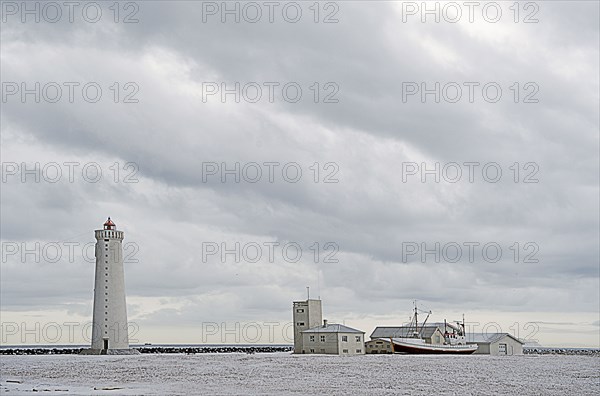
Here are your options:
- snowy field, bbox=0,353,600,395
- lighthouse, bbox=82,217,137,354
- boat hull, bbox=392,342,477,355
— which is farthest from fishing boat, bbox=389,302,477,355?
snowy field, bbox=0,353,600,395

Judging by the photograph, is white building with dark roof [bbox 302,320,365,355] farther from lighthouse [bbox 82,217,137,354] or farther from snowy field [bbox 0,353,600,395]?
snowy field [bbox 0,353,600,395]

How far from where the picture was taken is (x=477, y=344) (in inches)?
4582

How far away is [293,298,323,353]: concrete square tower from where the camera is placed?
9506 centimetres

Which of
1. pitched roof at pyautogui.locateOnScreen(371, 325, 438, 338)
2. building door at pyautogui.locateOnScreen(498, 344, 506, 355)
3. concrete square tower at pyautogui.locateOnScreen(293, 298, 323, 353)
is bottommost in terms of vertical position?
building door at pyautogui.locateOnScreen(498, 344, 506, 355)

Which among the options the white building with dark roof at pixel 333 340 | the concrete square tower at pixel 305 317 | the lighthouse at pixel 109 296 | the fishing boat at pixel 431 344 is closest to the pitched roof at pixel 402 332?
the fishing boat at pixel 431 344

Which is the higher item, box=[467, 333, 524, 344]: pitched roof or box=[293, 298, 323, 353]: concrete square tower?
box=[293, 298, 323, 353]: concrete square tower

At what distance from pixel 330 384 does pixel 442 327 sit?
269 feet

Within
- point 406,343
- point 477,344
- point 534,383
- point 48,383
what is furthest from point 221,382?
point 477,344

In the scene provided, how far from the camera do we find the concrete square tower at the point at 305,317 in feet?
312

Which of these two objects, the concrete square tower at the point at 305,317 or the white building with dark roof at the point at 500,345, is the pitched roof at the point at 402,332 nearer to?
the white building with dark roof at the point at 500,345

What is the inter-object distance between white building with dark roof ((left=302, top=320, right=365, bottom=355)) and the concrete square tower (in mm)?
1078

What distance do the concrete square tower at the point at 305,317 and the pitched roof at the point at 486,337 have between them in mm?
33435

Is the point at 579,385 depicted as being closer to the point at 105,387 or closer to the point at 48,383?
the point at 105,387

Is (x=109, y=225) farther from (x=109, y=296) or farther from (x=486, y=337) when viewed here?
(x=486, y=337)
